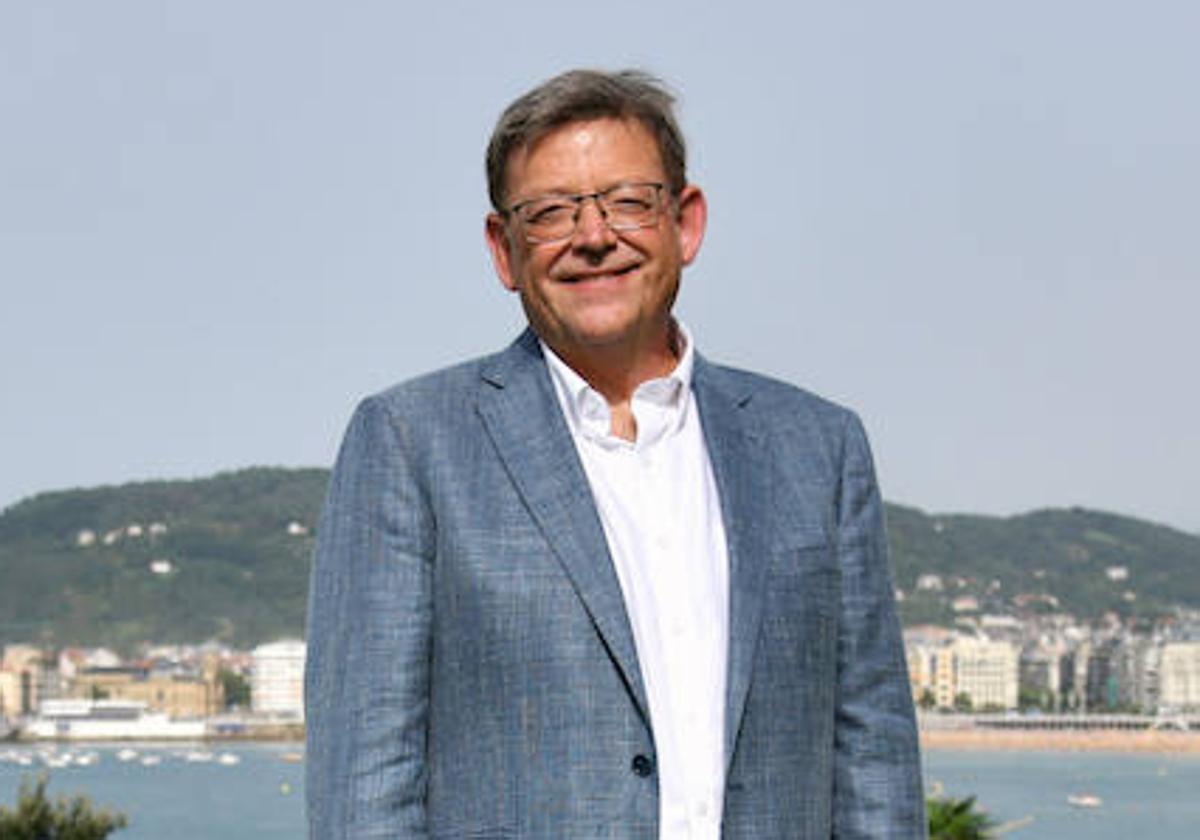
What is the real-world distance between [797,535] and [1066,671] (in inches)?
4947

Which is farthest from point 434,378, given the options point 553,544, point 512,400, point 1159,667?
point 1159,667

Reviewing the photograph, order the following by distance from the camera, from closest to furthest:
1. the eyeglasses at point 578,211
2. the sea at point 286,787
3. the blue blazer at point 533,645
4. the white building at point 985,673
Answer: the blue blazer at point 533,645
the eyeglasses at point 578,211
the sea at point 286,787
the white building at point 985,673

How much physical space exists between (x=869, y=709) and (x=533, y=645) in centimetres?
31

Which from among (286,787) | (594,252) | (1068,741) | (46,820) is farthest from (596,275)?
(1068,741)

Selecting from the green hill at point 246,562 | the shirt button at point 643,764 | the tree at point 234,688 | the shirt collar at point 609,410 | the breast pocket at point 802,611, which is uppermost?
the green hill at point 246,562

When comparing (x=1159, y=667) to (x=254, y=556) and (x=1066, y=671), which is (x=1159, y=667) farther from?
(x=254, y=556)

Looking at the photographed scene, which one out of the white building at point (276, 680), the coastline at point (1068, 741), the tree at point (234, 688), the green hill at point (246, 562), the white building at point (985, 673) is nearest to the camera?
the coastline at point (1068, 741)

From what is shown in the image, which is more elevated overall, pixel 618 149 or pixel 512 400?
pixel 618 149

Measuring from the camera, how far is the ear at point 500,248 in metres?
1.87

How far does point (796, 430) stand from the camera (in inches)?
76.0

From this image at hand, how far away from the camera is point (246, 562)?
141250 millimetres

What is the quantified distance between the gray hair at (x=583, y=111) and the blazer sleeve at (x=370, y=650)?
0.76 ft

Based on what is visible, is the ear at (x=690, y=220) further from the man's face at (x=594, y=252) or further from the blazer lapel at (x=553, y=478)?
the blazer lapel at (x=553, y=478)

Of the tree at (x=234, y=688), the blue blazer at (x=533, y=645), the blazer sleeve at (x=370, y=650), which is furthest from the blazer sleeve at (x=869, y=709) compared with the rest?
the tree at (x=234, y=688)
